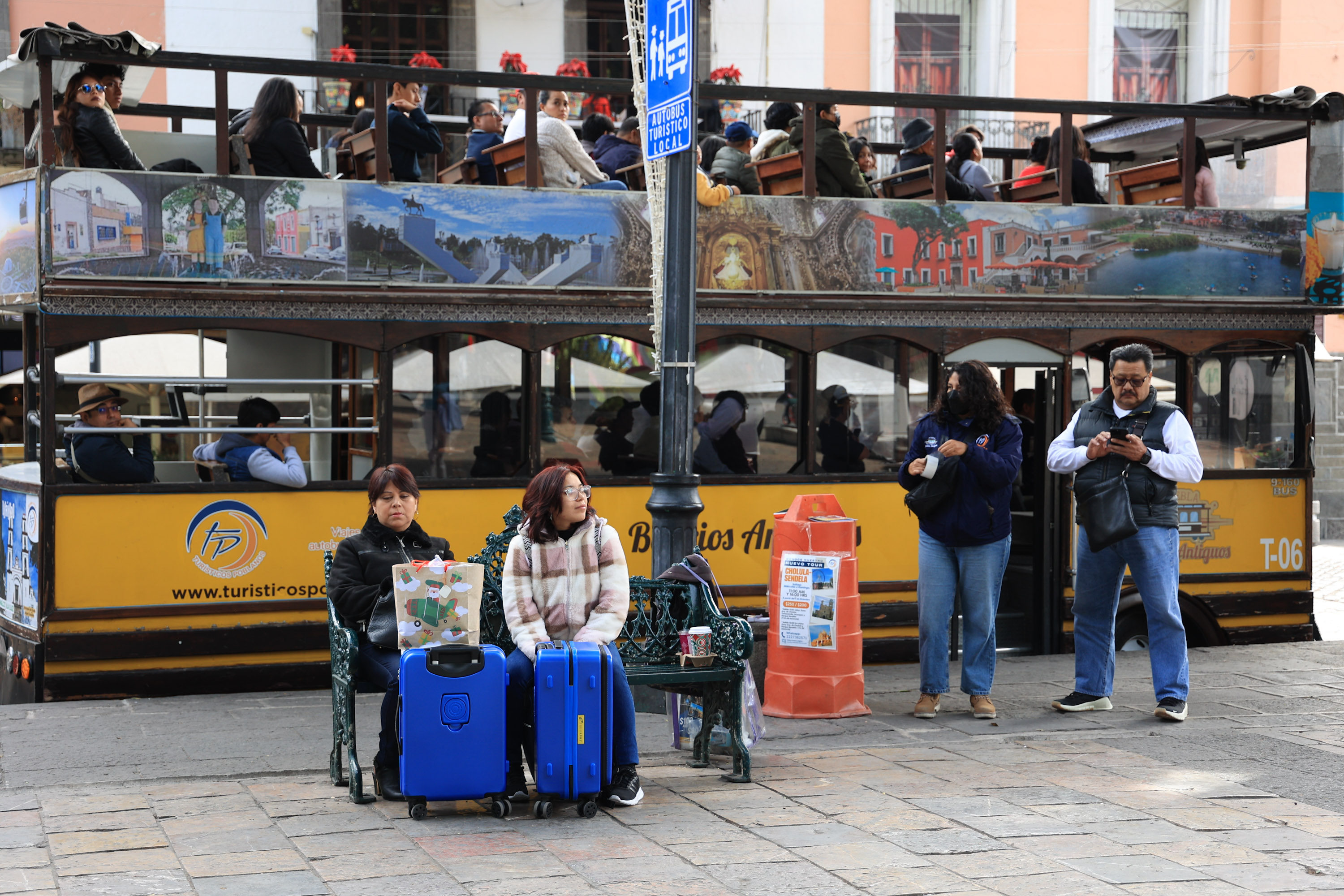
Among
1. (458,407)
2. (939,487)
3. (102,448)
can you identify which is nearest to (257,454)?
(102,448)

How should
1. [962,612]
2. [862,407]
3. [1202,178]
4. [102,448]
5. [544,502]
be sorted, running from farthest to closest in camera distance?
[1202,178] → [862,407] → [102,448] → [962,612] → [544,502]

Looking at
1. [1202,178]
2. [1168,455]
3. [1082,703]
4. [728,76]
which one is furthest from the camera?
[728,76]

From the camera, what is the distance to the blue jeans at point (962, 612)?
7.46 meters

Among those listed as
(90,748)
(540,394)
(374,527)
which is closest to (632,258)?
(540,394)

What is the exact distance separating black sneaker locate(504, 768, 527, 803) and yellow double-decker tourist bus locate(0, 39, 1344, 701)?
3.02m

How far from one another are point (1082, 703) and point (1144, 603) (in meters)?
0.61

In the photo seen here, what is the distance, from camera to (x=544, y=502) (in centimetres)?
585

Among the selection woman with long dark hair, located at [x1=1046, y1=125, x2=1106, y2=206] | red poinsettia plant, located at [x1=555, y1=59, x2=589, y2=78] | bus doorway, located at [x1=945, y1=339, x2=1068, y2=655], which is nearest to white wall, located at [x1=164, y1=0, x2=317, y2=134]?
red poinsettia plant, located at [x1=555, y1=59, x2=589, y2=78]

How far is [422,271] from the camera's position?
852 centimetres

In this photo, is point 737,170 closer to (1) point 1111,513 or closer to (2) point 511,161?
(2) point 511,161

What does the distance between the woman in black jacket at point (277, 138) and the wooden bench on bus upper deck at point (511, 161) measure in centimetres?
112

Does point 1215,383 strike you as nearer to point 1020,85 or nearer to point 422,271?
point 422,271

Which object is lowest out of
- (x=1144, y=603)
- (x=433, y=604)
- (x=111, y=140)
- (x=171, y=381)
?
(x=1144, y=603)

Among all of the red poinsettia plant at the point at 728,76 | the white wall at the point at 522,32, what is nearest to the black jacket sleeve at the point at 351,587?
the red poinsettia plant at the point at 728,76
